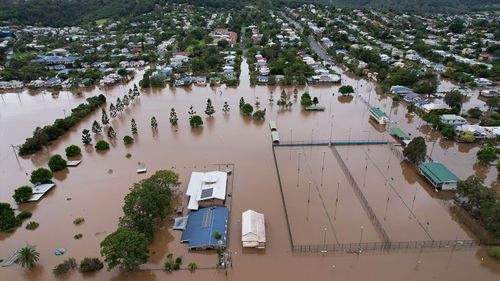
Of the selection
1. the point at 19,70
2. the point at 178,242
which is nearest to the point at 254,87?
the point at 178,242

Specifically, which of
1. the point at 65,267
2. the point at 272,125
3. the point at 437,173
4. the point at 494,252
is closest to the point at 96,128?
the point at 272,125

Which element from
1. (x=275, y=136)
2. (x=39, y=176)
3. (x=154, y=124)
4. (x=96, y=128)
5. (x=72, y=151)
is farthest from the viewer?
(x=154, y=124)

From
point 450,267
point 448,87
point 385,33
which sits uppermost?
point 385,33

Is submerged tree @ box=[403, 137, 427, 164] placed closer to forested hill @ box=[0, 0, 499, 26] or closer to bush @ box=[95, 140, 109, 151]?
bush @ box=[95, 140, 109, 151]

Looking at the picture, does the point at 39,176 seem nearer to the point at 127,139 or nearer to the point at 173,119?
the point at 127,139

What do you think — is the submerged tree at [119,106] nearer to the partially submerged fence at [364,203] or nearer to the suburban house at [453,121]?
the partially submerged fence at [364,203]

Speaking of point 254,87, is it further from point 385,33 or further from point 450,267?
point 385,33
